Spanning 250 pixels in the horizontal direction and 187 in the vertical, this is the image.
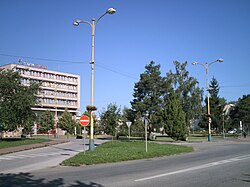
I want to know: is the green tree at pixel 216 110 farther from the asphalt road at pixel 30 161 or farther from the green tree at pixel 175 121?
the asphalt road at pixel 30 161

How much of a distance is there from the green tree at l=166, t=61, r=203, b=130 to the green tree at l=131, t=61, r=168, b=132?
4.99 metres

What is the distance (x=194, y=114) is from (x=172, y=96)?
74.3ft

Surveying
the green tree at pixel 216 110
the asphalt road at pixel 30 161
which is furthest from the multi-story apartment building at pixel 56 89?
the asphalt road at pixel 30 161

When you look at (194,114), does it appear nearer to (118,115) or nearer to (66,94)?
(118,115)

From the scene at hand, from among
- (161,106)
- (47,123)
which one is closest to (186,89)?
(161,106)

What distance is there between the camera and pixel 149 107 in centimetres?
4866

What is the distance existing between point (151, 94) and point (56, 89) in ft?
223

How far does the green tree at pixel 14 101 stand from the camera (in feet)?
119

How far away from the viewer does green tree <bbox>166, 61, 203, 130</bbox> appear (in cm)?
5547

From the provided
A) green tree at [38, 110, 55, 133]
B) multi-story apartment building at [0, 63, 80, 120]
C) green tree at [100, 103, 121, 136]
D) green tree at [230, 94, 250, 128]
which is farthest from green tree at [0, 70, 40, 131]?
multi-story apartment building at [0, 63, 80, 120]

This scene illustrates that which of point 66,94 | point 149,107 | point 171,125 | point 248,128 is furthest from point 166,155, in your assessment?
point 66,94

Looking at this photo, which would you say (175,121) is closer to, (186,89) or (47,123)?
(186,89)

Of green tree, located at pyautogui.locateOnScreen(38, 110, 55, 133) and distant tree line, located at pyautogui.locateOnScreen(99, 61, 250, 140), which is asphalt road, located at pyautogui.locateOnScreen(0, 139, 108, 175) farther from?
green tree, located at pyautogui.locateOnScreen(38, 110, 55, 133)

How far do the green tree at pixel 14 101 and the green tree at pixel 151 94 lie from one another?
18.0 meters
